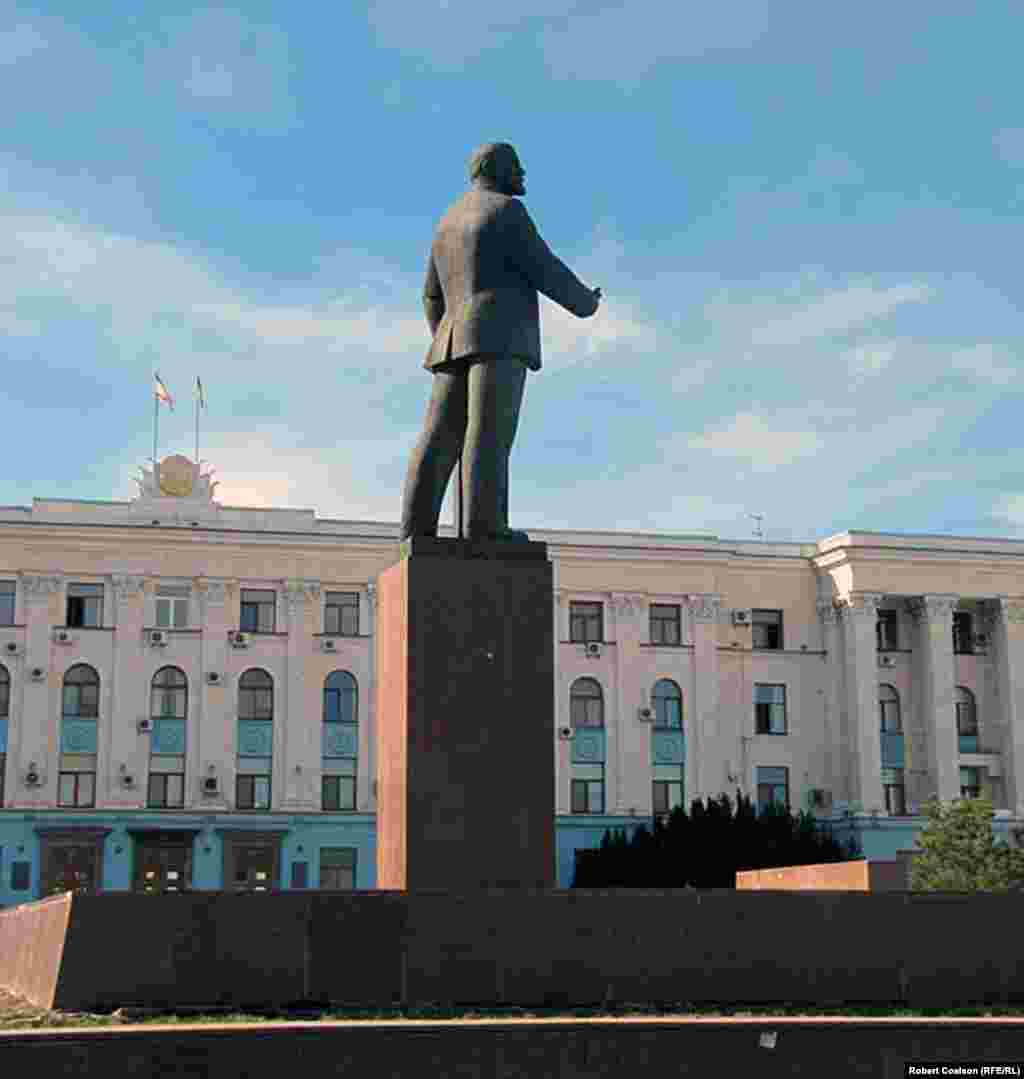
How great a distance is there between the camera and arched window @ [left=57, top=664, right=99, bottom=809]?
45.7 metres

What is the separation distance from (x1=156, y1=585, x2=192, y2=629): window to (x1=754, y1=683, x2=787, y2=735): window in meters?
15.9

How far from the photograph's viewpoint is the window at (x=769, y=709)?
2013 inches

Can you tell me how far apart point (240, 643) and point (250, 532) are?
2.91 meters

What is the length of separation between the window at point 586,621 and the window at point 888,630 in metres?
8.00

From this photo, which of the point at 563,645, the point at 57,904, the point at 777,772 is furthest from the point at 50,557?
the point at 57,904

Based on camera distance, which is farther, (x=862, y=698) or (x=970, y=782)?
(x=970, y=782)

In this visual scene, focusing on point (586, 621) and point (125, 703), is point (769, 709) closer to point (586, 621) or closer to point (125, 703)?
point (586, 621)

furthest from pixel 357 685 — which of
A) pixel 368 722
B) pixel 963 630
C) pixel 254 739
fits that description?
pixel 963 630

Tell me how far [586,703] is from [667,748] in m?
2.57

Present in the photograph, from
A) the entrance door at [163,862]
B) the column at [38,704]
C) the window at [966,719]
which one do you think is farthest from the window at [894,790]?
the column at [38,704]

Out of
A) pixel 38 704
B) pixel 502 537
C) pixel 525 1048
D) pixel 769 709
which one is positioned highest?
pixel 769 709

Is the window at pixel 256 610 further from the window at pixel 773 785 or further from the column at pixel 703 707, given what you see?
the window at pixel 773 785

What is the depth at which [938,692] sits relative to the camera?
165 ft

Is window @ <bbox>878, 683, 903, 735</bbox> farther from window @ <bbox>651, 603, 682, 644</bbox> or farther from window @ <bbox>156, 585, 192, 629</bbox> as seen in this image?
window @ <bbox>156, 585, 192, 629</bbox>
